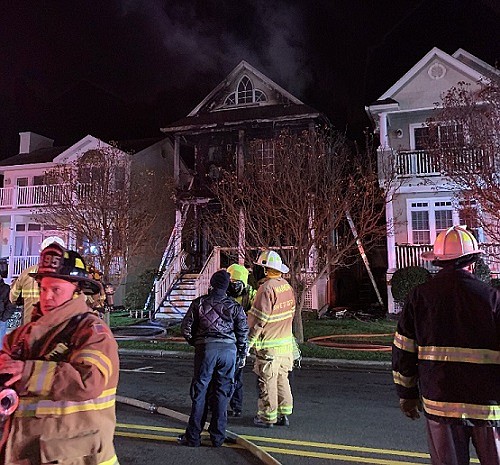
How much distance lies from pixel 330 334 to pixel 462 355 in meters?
11.0

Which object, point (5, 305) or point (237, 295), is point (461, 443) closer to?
point (237, 295)

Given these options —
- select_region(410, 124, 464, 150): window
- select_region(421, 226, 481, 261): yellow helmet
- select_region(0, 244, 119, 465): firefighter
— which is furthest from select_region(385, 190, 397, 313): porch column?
select_region(0, 244, 119, 465): firefighter

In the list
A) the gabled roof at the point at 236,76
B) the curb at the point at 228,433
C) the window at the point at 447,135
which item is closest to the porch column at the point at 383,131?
the window at the point at 447,135

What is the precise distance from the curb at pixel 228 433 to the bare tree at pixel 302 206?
6232mm

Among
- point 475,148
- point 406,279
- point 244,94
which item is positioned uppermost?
point 244,94

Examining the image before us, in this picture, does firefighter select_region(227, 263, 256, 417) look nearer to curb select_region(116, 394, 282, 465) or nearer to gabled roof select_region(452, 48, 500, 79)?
curb select_region(116, 394, 282, 465)

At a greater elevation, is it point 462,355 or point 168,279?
point 168,279

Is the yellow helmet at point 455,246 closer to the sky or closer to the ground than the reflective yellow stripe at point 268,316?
closer to the sky

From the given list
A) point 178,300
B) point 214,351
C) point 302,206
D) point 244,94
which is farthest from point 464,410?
point 244,94

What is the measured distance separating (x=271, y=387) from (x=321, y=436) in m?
0.75

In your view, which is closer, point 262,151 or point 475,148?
point 475,148

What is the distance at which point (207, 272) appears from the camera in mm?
18781

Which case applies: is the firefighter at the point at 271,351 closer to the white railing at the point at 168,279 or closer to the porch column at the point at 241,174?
the porch column at the point at 241,174

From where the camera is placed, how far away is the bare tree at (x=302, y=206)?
42.7 ft
